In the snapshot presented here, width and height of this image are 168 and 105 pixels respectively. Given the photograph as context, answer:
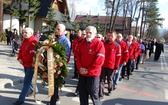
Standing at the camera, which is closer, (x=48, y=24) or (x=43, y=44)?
(x=43, y=44)

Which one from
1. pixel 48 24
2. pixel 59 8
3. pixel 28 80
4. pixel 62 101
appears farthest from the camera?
pixel 59 8

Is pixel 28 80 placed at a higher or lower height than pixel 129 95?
higher

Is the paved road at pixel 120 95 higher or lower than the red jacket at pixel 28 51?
lower

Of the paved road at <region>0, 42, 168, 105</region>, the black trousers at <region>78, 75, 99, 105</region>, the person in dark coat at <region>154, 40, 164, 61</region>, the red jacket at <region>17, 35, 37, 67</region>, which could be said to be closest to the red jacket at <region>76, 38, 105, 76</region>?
the black trousers at <region>78, 75, 99, 105</region>

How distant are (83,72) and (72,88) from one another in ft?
12.0

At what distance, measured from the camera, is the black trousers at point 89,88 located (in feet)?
17.9

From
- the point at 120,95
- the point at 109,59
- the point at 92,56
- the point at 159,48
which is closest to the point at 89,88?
the point at 92,56

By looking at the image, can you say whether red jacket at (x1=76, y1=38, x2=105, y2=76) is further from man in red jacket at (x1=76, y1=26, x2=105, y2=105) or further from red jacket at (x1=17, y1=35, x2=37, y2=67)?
red jacket at (x1=17, y1=35, x2=37, y2=67)

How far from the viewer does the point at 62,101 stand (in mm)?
7098

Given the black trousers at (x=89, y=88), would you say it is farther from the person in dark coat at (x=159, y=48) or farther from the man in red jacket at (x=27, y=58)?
the person in dark coat at (x=159, y=48)

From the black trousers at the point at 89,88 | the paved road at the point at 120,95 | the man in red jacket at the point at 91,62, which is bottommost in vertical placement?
the paved road at the point at 120,95

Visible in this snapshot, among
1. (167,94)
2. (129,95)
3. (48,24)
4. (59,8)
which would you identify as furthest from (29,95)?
(59,8)

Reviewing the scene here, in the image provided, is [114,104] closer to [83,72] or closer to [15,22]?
[83,72]

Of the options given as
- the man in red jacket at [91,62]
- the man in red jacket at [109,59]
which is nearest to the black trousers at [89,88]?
the man in red jacket at [91,62]
